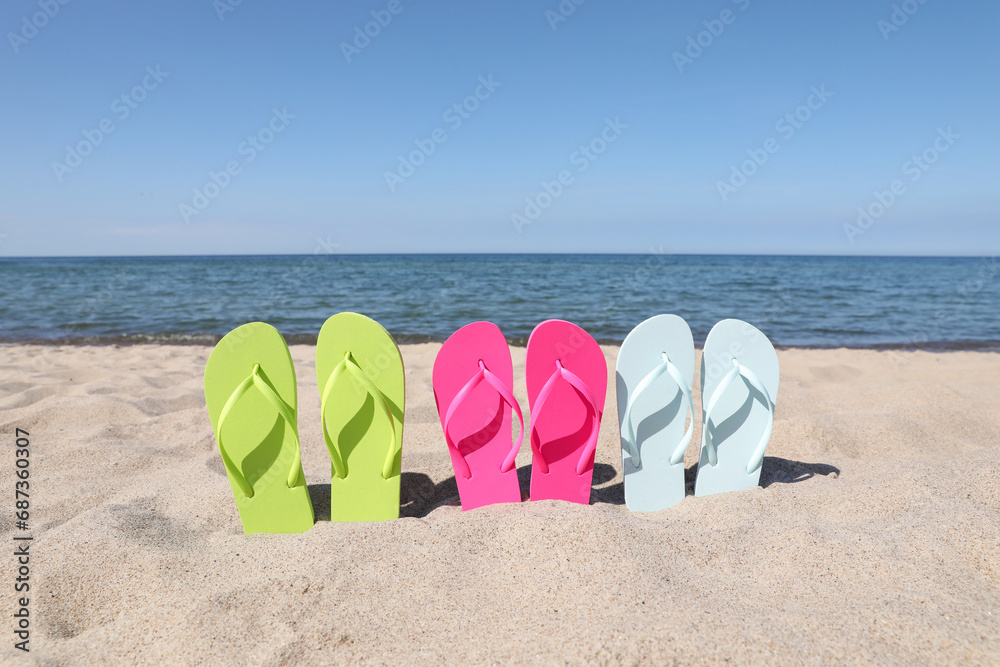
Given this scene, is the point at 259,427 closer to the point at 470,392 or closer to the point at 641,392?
the point at 470,392

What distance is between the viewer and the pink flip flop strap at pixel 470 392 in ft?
5.74

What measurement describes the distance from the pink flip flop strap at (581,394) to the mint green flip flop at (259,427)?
774mm

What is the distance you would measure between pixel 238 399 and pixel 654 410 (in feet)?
4.65

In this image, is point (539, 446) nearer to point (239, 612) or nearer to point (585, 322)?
point (239, 612)

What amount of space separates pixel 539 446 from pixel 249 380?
99cm

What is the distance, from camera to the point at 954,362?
493 centimetres

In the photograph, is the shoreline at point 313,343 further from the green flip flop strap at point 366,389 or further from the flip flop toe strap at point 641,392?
the green flip flop strap at point 366,389

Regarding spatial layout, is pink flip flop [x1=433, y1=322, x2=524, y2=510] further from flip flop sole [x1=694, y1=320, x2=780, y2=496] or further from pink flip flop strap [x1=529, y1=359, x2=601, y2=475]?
flip flop sole [x1=694, y1=320, x2=780, y2=496]

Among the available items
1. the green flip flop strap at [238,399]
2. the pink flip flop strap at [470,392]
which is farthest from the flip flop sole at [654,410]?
the green flip flop strap at [238,399]

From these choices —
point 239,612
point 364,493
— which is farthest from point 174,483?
point 239,612

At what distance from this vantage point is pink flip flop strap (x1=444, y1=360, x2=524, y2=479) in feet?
5.74

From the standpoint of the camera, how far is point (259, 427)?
1.74 metres

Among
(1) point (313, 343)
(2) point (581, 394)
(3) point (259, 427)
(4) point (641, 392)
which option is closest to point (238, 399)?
(3) point (259, 427)

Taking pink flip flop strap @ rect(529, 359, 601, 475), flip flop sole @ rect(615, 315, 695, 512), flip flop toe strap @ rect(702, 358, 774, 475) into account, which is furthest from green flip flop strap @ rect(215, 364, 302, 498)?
flip flop toe strap @ rect(702, 358, 774, 475)
